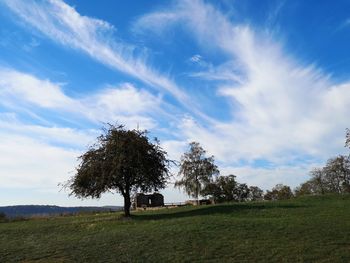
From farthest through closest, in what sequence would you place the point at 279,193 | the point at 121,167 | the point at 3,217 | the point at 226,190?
1. the point at 279,193
2. the point at 226,190
3. the point at 3,217
4. the point at 121,167

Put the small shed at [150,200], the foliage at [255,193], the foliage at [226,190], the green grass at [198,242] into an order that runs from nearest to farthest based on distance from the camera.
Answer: the green grass at [198,242] < the small shed at [150,200] < the foliage at [226,190] < the foliage at [255,193]

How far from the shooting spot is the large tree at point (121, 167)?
131ft

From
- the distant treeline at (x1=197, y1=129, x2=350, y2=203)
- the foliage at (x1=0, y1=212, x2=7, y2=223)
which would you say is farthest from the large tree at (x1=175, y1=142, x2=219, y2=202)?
the foliage at (x1=0, y1=212, x2=7, y2=223)

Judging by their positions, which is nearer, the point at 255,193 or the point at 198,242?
the point at 198,242

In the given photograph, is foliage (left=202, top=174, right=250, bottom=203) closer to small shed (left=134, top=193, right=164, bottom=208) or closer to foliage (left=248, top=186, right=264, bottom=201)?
foliage (left=248, top=186, right=264, bottom=201)

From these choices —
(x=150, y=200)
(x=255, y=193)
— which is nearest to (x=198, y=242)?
(x=150, y=200)

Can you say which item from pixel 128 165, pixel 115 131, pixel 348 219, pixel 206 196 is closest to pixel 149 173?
pixel 128 165

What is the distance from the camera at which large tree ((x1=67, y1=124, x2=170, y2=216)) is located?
3984cm

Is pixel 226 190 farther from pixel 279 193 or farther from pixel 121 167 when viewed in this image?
pixel 121 167

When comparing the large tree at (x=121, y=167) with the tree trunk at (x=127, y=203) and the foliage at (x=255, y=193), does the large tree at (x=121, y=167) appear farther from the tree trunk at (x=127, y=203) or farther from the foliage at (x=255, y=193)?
the foliage at (x=255, y=193)

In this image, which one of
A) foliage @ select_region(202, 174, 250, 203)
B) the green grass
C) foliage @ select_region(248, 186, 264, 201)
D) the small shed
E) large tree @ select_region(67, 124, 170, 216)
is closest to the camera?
the green grass

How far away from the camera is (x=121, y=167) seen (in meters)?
39.8

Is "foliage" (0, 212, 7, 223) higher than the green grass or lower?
higher

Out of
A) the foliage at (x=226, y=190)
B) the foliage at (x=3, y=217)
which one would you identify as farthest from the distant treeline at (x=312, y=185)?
the foliage at (x=3, y=217)
